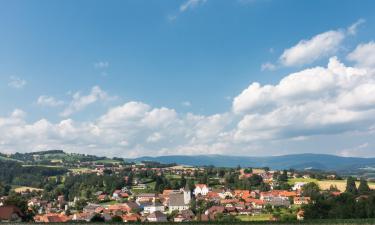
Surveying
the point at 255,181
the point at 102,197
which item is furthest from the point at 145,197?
the point at 255,181

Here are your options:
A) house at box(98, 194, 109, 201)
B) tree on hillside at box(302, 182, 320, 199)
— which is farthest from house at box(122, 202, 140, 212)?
tree on hillside at box(302, 182, 320, 199)

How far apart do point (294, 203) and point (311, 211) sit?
58.1m

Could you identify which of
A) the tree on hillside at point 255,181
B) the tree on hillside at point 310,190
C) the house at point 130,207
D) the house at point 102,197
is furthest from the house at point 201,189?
the house at point 130,207

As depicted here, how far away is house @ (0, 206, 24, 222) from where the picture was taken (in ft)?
230

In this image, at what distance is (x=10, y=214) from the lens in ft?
233

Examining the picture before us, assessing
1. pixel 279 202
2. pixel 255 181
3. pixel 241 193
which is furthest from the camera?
pixel 255 181

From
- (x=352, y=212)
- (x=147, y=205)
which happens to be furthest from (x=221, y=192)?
(x=352, y=212)

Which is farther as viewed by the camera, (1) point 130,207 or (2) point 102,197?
(2) point 102,197

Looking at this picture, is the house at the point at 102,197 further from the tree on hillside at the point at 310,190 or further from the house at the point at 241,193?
the tree on hillside at the point at 310,190

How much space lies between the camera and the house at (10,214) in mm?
70062

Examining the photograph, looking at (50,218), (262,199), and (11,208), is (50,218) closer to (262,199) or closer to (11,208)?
(11,208)

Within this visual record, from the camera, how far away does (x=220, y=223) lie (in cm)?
5756

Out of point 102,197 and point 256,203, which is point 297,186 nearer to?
point 256,203

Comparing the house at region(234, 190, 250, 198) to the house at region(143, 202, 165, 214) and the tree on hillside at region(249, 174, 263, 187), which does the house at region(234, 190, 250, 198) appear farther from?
the house at region(143, 202, 165, 214)
